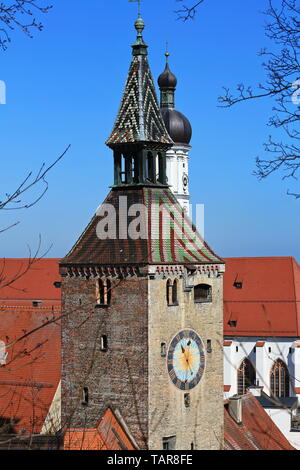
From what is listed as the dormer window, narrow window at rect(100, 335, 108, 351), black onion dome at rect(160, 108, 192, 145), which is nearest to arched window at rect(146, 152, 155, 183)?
narrow window at rect(100, 335, 108, 351)

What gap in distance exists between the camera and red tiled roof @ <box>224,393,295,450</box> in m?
34.7

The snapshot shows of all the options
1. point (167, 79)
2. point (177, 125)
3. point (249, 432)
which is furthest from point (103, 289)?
point (177, 125)

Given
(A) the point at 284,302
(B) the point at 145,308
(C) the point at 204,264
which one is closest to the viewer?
(B) the point at 145,308

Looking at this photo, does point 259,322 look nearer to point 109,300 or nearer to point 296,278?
point 296,278

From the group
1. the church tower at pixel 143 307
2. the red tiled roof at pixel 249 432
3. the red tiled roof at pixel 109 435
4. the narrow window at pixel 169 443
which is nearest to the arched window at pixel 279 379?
the red tiled roof at pixel 249 432

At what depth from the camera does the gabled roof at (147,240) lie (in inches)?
1245

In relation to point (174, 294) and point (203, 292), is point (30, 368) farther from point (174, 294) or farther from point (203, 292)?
point (174, 294)

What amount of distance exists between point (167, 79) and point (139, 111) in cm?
4226

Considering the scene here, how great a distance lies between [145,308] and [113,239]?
2744mm

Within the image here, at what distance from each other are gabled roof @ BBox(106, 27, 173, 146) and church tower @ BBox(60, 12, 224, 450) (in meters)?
0.03
